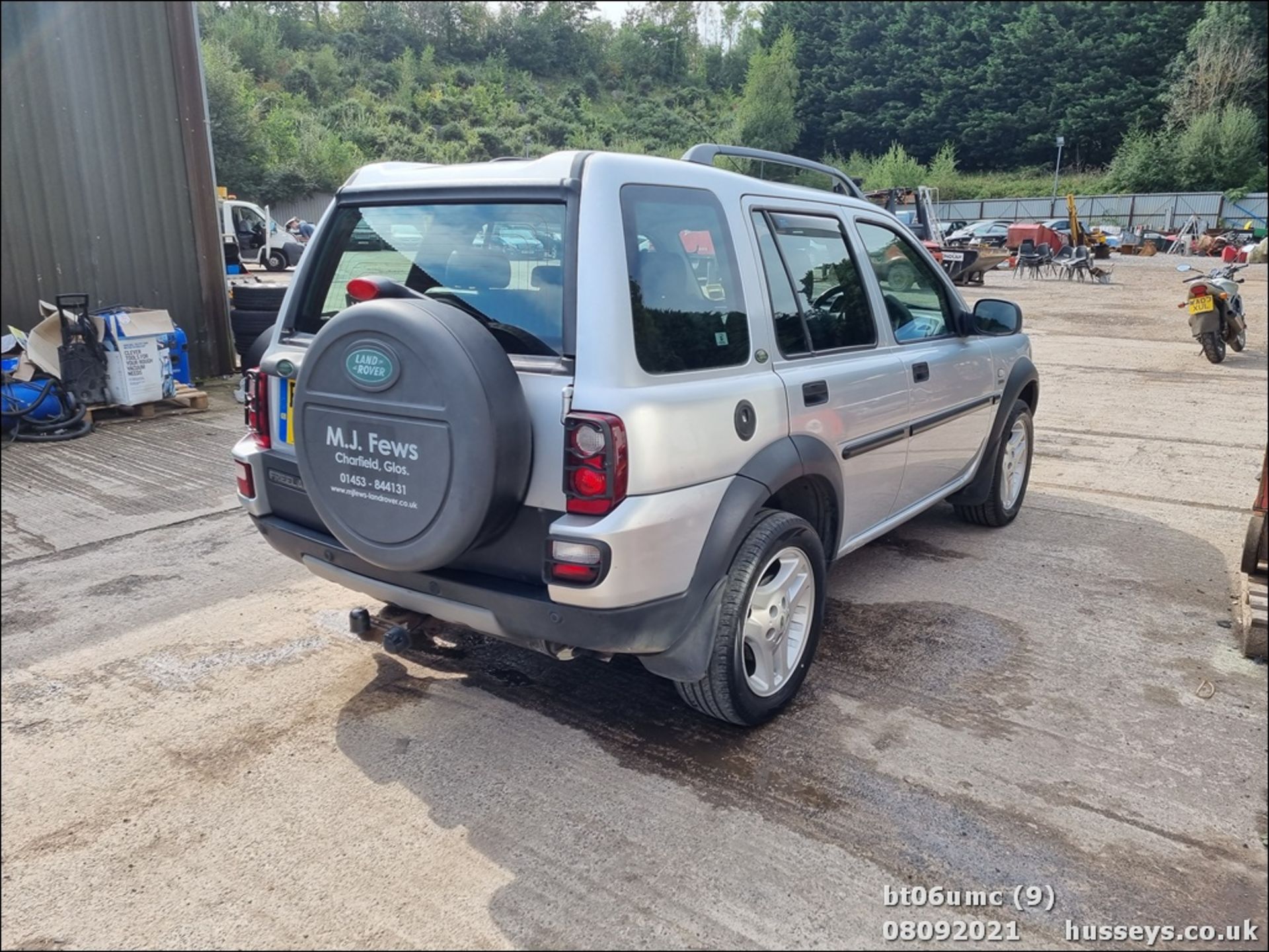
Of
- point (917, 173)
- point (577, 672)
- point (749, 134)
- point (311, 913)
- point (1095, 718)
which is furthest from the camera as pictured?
point (917, 173)

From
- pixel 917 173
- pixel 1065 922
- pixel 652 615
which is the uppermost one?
pixel 917 173

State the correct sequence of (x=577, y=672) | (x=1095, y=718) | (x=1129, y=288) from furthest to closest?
(x=1129, y=288) → (x=577, y=672) → (x=1095, y=718)

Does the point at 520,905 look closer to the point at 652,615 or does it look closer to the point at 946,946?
the point at 652,615

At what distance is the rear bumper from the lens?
2.47 metres

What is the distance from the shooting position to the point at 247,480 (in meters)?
3.14

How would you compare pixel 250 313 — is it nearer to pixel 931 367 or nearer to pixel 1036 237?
pixel 931 367

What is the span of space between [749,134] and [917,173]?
22.3 meters

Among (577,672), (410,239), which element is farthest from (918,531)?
(410,239)

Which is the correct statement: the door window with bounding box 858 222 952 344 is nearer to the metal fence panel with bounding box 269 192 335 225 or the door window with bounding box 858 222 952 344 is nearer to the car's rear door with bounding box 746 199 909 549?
the car's rear door with bounding box 746 199 909 549

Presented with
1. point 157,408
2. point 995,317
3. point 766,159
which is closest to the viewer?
point 766,159

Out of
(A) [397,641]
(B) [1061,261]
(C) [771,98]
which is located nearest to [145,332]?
(A) [397,641]

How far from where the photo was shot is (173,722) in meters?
2.99

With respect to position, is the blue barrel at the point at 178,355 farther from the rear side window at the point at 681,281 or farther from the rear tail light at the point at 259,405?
the rear side window at the point at 681,281

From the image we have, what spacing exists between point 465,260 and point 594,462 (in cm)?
85
